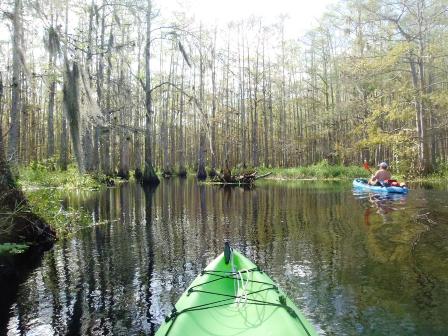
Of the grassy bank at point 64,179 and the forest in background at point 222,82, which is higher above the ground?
the forest in background at point 222,82

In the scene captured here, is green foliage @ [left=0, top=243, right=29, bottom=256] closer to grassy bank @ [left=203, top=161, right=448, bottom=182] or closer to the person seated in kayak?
the person seated in kayak

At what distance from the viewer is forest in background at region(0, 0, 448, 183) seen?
32.5ft

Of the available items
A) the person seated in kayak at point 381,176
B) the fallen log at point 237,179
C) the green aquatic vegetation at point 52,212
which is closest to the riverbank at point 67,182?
the green aquatic vegetation at point 52,212

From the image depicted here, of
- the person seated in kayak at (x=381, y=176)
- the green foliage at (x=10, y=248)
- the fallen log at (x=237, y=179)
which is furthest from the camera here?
the fallen log at (x=237, y=179)

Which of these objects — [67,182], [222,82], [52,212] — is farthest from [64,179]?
[222,82]

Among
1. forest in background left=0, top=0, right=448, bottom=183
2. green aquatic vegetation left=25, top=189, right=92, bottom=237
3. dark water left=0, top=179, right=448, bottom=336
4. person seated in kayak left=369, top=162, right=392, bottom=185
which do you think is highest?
forest in background left=0, top=0, right=448, bottom=183

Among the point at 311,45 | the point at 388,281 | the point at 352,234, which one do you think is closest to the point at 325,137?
the point at 311,45

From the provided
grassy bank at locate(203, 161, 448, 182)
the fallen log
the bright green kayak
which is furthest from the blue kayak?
the bright green kayak

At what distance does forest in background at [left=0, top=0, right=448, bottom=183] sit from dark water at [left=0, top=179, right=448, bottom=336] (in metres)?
2.29

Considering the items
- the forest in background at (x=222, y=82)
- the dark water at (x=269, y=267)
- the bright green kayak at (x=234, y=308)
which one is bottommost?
the dark water at (x=269, y=267)

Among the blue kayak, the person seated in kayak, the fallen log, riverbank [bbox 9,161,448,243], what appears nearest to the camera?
riverbank [bbox 9,161,448,243]

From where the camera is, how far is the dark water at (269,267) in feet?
15.5

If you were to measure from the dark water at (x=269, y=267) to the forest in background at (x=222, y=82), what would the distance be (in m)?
2.29

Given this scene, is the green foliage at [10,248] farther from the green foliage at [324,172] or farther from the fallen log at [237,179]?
the green foliage at [324,172]
